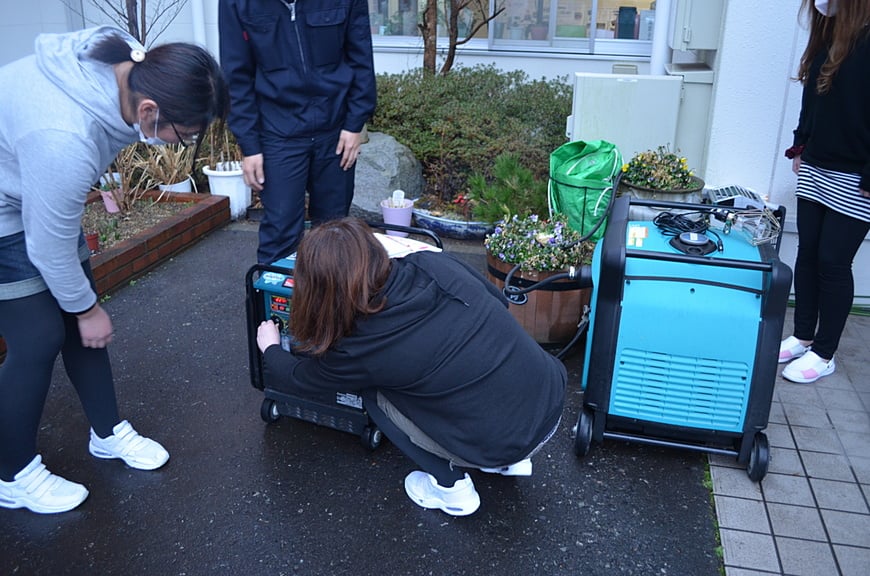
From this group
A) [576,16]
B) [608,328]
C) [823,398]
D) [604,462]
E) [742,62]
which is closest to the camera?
[608,328]

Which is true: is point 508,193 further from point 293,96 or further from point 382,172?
point 293,96

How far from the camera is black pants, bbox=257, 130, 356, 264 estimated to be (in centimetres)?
332

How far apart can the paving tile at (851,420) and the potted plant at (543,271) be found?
118 centimetres

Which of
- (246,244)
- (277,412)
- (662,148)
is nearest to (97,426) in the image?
(277,412)

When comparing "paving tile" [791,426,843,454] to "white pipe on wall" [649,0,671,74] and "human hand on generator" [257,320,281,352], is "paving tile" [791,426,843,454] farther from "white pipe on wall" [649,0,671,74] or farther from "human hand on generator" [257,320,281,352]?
"white pipe on wall" [649,0,671,74]

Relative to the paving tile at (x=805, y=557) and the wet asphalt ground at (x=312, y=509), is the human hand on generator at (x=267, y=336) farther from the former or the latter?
the paving tile at (x=805, y=557)

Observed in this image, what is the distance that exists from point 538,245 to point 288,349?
4.67ft

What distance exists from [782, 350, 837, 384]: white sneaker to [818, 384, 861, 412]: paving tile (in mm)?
75

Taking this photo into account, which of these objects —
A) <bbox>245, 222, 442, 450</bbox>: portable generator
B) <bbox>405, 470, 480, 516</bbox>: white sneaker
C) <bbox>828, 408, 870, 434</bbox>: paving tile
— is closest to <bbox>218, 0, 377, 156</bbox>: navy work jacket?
<bbox>245, 222, 442, 450</bbox>: portable generator

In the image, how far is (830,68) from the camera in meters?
2.91

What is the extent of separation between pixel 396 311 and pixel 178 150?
4.12m

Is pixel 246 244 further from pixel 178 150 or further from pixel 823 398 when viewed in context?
pixel 823 398

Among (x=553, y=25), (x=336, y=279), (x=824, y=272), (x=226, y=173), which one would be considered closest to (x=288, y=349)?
(x=336, y=279)

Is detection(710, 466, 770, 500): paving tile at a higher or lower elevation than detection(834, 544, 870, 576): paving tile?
higher
